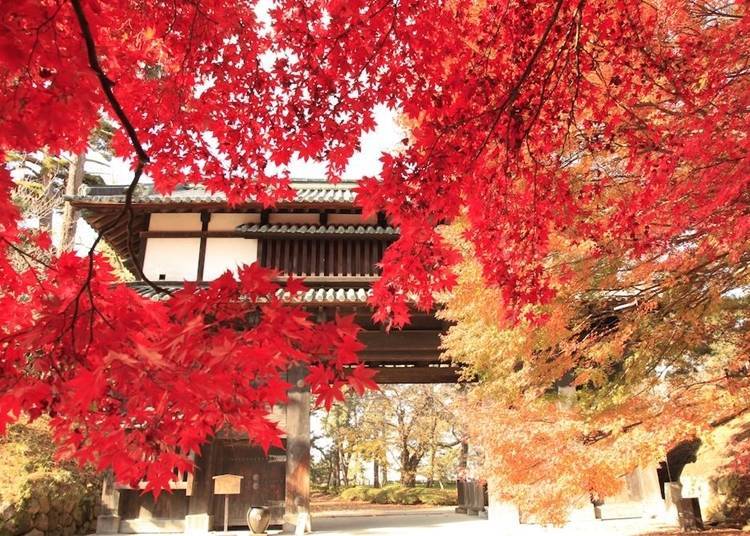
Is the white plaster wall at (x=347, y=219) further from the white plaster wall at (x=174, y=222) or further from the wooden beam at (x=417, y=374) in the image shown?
the wooden beam at (x=417, y=374)

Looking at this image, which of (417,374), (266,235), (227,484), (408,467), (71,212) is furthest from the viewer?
(408,467)

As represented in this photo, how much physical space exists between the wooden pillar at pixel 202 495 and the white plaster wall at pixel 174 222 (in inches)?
194

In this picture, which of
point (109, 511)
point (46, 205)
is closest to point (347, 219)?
point (109, 511)

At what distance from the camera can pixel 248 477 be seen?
1219 centimetres

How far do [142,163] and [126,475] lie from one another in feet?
5.54

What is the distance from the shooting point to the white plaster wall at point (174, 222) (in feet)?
41.7

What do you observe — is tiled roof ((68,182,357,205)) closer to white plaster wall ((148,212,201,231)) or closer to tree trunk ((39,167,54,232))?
white plaster wall ((148,212,201,231))

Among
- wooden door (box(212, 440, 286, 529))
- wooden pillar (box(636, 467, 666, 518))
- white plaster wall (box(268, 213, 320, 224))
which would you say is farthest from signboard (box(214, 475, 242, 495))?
wooden pillar (box(636, 467, 666, 518))

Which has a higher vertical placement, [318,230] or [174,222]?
[174,222]

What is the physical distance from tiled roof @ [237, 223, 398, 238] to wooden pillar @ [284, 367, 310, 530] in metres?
3.07

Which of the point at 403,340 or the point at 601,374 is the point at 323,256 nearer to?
the point at 403,340

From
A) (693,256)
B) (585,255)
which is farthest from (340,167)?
(693,256)

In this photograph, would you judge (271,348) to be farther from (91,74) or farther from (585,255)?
(585,255)

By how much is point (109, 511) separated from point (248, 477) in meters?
2.87
